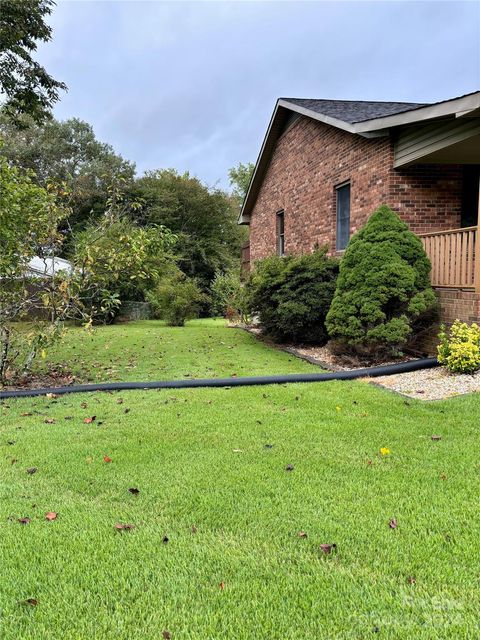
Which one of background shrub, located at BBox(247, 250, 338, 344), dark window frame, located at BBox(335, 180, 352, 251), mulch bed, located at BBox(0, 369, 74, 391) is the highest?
dark window frame, located at BBox(335, 180, 352, 251)

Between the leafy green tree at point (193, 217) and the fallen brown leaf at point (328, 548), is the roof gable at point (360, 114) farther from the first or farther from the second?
the leafy green tree at point (193, 217)

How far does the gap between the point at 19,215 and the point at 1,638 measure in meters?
5.79

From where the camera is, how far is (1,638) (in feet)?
6.30

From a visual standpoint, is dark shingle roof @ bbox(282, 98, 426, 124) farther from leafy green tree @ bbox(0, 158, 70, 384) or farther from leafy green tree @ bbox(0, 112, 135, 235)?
leafy green tree @ bbox(0, 112, 135, 235)

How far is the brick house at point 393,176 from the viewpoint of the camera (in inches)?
282

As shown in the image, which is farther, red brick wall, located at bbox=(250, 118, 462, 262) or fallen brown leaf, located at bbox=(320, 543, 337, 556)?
red brick wall, located at bbox=(250, 118, 462, 262)

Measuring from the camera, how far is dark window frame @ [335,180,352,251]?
10.6m

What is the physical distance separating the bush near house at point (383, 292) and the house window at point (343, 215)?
2.71 meters

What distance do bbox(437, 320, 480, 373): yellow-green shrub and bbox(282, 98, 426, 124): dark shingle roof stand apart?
4.72 m

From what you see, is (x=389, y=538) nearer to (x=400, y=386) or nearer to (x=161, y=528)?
(x=161, y=528)

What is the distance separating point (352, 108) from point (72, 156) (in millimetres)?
25849

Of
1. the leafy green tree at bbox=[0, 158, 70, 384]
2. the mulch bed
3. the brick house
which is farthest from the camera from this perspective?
the brick house

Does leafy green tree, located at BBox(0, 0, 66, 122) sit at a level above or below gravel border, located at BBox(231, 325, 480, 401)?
above

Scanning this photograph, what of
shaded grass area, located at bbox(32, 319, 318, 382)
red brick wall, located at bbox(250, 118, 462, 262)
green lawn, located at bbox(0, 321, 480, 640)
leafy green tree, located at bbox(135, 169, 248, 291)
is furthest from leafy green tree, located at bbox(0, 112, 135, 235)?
green lawn, located at bbox(0, 321, 480, 640)
